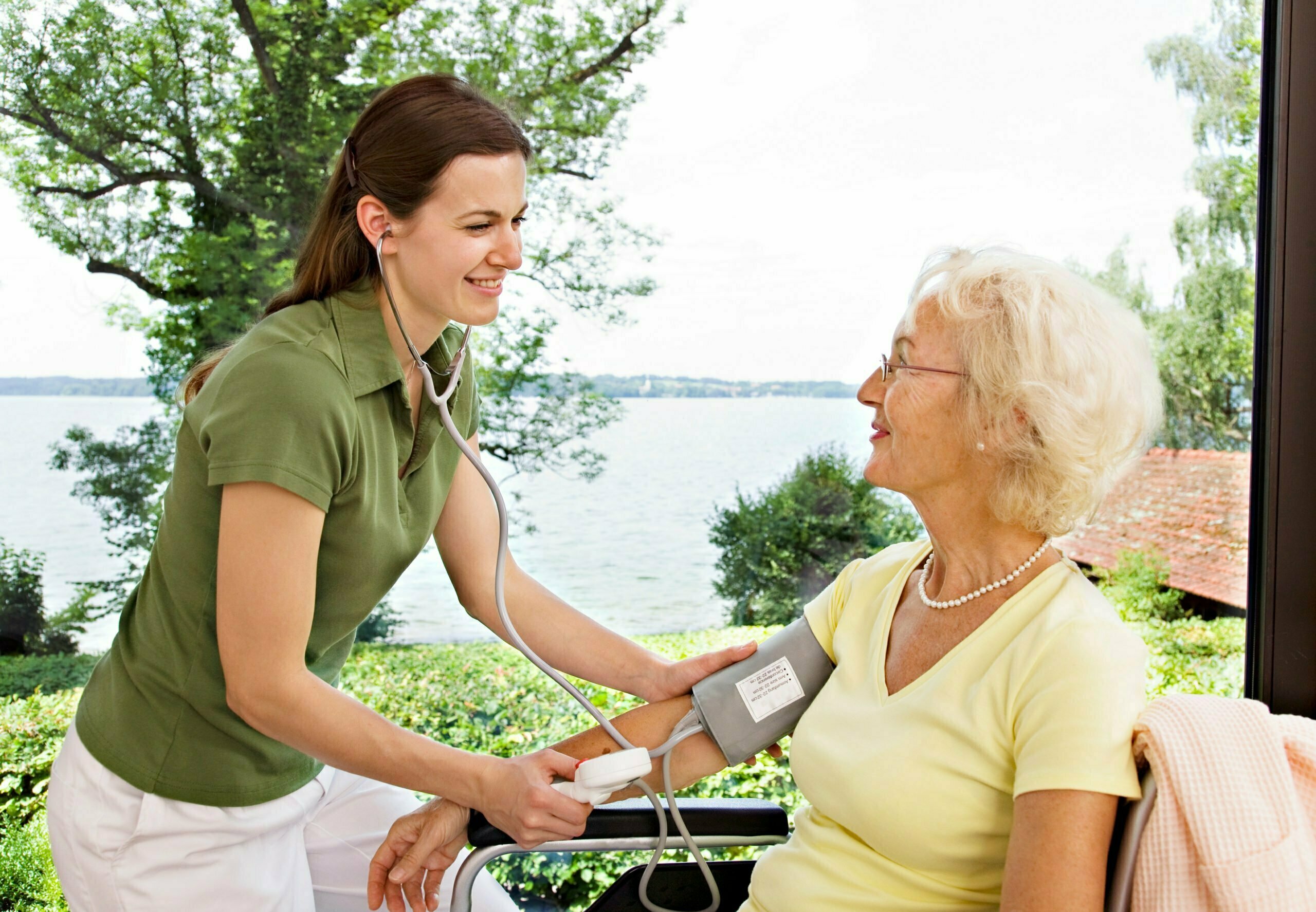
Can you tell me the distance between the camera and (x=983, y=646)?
1.14 meters

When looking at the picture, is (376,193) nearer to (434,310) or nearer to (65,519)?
(434,310)

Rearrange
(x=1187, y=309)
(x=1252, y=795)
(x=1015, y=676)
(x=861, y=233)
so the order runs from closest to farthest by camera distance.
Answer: (x=1252, y=795), (x=1015, y=676), (x=1187, y=309), (x=861, y=233)

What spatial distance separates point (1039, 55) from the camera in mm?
2832

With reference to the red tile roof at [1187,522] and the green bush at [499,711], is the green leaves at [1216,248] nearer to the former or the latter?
the red tile roof at [1187,522]

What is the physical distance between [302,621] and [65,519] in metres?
2.19

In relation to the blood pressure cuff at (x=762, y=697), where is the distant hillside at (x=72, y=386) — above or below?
above

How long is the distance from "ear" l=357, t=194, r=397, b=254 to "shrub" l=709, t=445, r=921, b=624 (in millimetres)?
1996

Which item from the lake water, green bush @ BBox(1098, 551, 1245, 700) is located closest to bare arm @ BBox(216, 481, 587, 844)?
the lake water

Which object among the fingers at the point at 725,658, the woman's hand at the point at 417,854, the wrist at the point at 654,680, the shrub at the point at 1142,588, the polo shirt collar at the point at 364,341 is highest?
the polo shirt collar at the point at 364,341

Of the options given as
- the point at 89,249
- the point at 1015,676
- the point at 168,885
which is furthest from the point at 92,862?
the point at 89,249

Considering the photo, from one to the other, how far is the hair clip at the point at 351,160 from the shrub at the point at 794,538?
1999 millimetres

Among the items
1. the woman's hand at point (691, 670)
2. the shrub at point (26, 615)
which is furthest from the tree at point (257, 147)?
the woman's hand at point (691, 670)

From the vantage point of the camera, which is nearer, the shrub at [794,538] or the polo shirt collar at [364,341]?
the polo shirt collar at [364,341]

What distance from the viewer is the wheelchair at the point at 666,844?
4.23 ft
